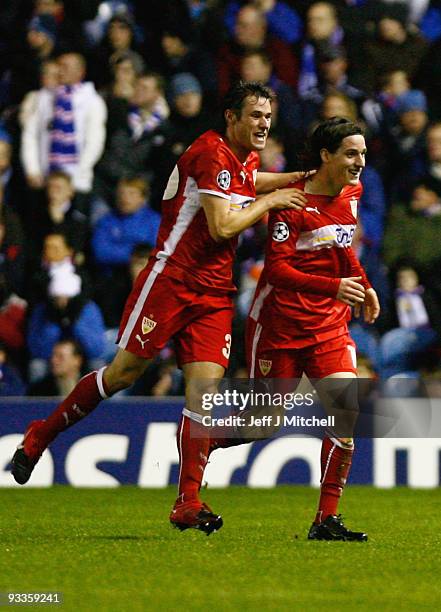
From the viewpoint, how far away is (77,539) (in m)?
7.18

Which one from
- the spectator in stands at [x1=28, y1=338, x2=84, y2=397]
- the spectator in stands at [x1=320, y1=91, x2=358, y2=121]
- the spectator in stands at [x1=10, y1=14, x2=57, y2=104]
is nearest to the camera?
the spectator in stands at [x1=28, y1=338, x2=84, y2=397]

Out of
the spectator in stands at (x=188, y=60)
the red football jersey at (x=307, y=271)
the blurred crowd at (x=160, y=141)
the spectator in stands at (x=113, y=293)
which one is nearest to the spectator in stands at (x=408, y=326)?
the blurred crowd at (x=160, y=141)

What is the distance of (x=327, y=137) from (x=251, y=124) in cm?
41

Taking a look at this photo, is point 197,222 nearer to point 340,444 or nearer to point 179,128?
point 340,444

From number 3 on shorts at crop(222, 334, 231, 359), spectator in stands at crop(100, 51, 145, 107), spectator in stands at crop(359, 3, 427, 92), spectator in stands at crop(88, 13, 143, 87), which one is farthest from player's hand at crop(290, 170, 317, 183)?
spectator in stands at crop(359, 3, 427, 92)

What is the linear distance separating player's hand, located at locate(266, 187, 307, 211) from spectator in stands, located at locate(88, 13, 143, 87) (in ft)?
20.4

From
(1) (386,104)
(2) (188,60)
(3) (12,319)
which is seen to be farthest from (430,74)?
(3) (12,319)

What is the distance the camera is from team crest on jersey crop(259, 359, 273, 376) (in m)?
7.49

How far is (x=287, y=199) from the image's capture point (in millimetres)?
7059

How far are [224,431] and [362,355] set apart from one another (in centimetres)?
393

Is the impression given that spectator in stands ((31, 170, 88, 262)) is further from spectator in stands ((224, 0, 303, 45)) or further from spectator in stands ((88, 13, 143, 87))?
spectator in stands ((224, 0, 303, 45))

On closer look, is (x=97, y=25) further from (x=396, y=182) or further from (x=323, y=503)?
(x=323, y=503)

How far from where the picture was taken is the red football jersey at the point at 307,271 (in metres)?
7.20

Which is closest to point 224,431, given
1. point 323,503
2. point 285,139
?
point 323,503
